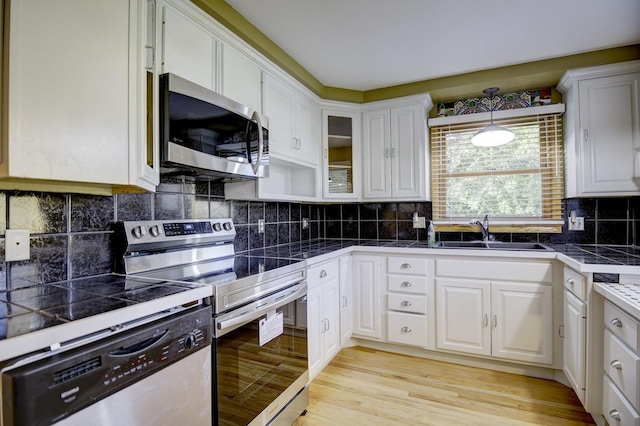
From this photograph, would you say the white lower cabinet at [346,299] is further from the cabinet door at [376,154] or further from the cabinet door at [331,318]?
the cabinet door at [376,154]

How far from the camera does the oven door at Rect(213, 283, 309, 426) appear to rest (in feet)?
4.18

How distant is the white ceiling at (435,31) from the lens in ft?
5.99

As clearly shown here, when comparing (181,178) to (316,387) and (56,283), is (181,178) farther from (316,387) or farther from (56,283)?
(316,387)

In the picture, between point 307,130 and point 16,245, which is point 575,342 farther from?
point 16,245

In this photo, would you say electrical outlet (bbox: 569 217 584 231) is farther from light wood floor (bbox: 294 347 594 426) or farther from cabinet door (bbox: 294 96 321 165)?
cabinet door (bbox: 294 96 321 165)

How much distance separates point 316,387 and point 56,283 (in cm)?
160

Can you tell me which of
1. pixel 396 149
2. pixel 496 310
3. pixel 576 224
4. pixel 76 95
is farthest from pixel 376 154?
pixel 76 95

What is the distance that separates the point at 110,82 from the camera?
1145 mm

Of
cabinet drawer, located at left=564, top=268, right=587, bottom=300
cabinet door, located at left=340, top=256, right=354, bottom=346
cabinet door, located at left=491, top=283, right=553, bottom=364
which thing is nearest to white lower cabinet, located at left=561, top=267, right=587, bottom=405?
cabinet drawer, located at left=564, top=268, right=587, bottom=300

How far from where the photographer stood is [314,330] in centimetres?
212

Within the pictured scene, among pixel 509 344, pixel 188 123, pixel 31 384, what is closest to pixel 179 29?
pixel 188 123

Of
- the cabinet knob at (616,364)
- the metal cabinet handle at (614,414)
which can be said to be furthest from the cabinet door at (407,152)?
the metal cabinet handle at (614,414)

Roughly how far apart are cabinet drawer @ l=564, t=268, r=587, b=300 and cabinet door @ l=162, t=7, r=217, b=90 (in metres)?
2.27

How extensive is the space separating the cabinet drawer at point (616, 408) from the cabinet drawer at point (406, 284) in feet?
3.67
